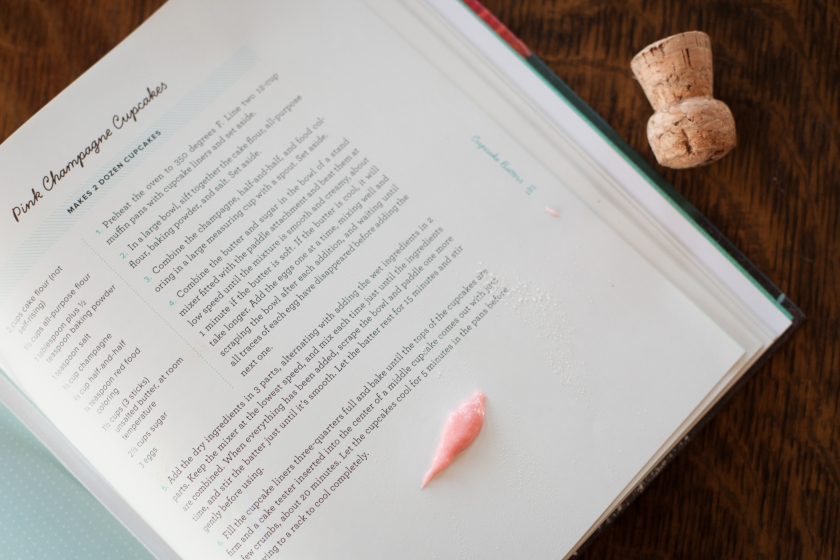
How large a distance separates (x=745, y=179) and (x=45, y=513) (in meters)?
0.51

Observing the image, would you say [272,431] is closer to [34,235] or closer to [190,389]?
[190,389]

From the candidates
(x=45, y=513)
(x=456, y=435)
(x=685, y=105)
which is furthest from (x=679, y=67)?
(x=45, y=513)

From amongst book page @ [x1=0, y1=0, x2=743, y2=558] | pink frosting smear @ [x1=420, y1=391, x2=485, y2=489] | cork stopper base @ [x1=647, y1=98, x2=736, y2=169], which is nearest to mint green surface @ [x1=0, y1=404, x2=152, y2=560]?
book page @ [x1=0, y1=0, x2=743, y2=558]

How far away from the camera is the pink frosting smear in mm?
352

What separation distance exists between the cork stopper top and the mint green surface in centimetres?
45

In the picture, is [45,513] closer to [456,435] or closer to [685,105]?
[456,435]

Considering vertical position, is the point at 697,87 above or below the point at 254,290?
below

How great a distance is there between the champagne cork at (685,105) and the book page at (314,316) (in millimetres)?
64

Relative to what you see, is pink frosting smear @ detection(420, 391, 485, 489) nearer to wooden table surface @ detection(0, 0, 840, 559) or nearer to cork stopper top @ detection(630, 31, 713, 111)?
wooden table surface @ detection(0, 0, 840, 559)

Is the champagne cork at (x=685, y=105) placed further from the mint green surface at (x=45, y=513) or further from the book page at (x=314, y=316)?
the mint green surface at (x=45, y=513)

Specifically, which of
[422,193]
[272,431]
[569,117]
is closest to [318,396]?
[272,431]

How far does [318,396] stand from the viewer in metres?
0.35

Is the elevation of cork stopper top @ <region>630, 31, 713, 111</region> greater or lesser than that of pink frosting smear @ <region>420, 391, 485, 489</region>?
greater

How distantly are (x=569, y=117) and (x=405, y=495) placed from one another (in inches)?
10.7
